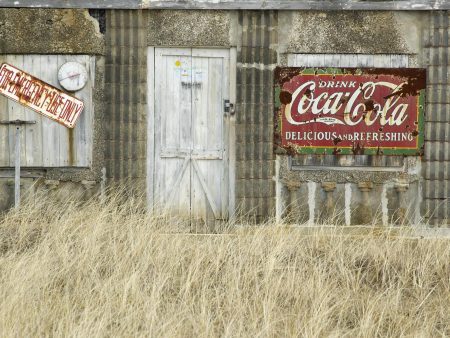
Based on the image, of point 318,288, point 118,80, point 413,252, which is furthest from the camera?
point 118,80

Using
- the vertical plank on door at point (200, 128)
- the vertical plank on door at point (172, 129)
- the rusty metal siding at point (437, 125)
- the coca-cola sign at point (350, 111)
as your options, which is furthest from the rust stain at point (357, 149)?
the vertical plank on door at point (172, 129)

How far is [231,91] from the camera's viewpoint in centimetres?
1108

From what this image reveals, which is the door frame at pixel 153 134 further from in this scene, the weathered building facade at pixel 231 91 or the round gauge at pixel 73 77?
the round gauge at pixel 73 77

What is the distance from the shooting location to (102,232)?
9.14 m

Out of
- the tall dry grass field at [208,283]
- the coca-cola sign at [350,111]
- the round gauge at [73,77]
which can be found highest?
the round gauge at [73,77]

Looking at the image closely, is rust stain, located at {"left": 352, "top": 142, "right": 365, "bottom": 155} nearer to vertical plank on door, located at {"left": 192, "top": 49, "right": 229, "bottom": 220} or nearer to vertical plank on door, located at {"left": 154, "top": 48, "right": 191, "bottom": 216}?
vertical plank on door, located at {"left": 192, "top": 49, "right": 229, "bottom": 220}

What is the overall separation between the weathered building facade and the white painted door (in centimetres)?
3

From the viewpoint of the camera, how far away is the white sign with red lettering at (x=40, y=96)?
10945mm

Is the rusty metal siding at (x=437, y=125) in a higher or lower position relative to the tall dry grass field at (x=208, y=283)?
higher

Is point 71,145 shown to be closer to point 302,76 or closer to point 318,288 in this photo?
point 302,76

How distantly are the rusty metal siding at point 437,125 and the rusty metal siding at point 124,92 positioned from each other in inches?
149

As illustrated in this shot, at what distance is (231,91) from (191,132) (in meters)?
0.77

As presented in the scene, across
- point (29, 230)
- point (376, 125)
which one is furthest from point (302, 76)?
point (29, 230)

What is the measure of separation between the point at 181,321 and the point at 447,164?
5.73 m
